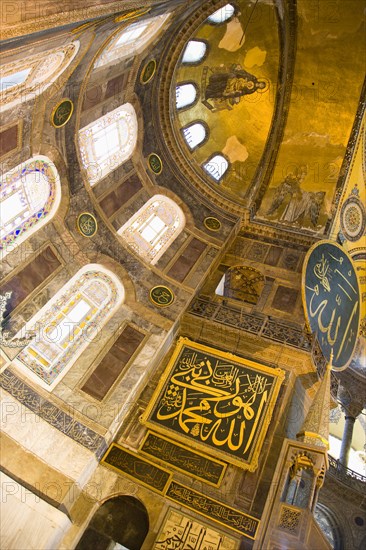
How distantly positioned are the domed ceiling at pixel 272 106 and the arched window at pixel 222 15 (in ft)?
0.08

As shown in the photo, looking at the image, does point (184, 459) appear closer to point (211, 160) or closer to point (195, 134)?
point (211, 160)

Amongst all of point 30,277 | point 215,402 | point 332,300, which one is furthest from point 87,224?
point 332,300

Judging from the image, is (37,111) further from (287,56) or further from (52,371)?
(287,56)

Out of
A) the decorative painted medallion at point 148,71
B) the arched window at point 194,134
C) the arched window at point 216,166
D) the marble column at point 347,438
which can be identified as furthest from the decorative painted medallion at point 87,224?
the marble column at point 347,438

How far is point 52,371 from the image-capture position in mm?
7598

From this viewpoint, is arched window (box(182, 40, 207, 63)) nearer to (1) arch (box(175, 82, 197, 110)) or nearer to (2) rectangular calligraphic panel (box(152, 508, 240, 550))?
(1) arch (box(175, 82, 197, 110))

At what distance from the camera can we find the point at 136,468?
23.7 feet

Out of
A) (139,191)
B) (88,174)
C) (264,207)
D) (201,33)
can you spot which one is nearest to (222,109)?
(201,33)

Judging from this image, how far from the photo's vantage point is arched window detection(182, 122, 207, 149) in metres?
11.8

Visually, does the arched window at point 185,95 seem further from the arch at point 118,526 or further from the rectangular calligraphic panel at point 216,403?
the arch at point 118,526

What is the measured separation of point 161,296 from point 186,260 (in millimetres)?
1299

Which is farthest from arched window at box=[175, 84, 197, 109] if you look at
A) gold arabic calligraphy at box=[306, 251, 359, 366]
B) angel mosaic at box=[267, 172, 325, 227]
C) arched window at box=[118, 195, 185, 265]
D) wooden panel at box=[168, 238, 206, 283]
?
gold arabic calligraphy at box=[306, 251, 359, 366]

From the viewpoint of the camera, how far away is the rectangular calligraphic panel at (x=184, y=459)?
23.3ft

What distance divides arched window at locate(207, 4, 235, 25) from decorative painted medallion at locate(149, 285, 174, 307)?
625 cm
